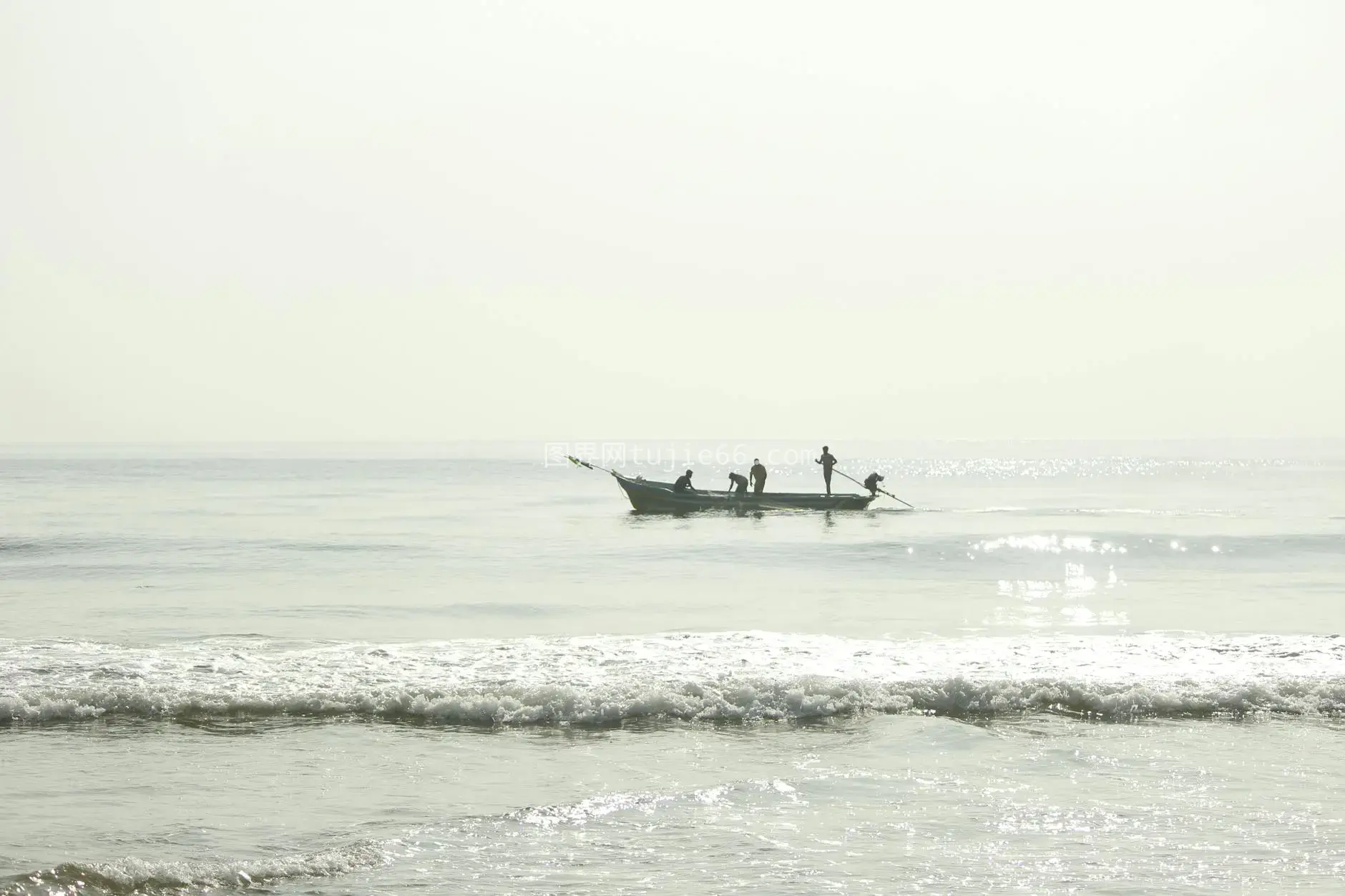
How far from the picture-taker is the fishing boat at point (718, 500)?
40.1 meters

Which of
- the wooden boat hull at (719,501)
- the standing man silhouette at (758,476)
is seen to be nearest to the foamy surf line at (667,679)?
the wooden boat hull at (719,501)

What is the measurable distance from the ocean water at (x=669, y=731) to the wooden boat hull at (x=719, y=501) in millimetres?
14629

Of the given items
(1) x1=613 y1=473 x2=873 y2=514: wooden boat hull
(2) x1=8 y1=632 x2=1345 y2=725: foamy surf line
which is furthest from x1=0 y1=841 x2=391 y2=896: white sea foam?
(1) x1=613 y1=473 x2=873 y2=514: wooden boat hull

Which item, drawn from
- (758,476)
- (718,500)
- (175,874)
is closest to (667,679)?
(175,874)

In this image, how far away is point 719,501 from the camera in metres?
40.5

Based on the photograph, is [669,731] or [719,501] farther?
[719,501]

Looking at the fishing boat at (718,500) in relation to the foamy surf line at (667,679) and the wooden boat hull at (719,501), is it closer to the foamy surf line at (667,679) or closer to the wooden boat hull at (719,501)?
the wooden boat hull at (719,501)

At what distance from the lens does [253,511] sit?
4725cm

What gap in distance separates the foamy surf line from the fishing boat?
82.0ft

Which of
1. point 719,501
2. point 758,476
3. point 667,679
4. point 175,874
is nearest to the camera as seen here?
point 175,874

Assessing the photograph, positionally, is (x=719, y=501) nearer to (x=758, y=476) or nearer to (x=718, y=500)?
(x=718, y=500)

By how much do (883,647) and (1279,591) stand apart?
1151 cm

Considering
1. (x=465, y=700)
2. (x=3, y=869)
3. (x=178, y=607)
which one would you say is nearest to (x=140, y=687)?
(x=465, y=700)

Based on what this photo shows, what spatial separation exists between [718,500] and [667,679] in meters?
28.7
